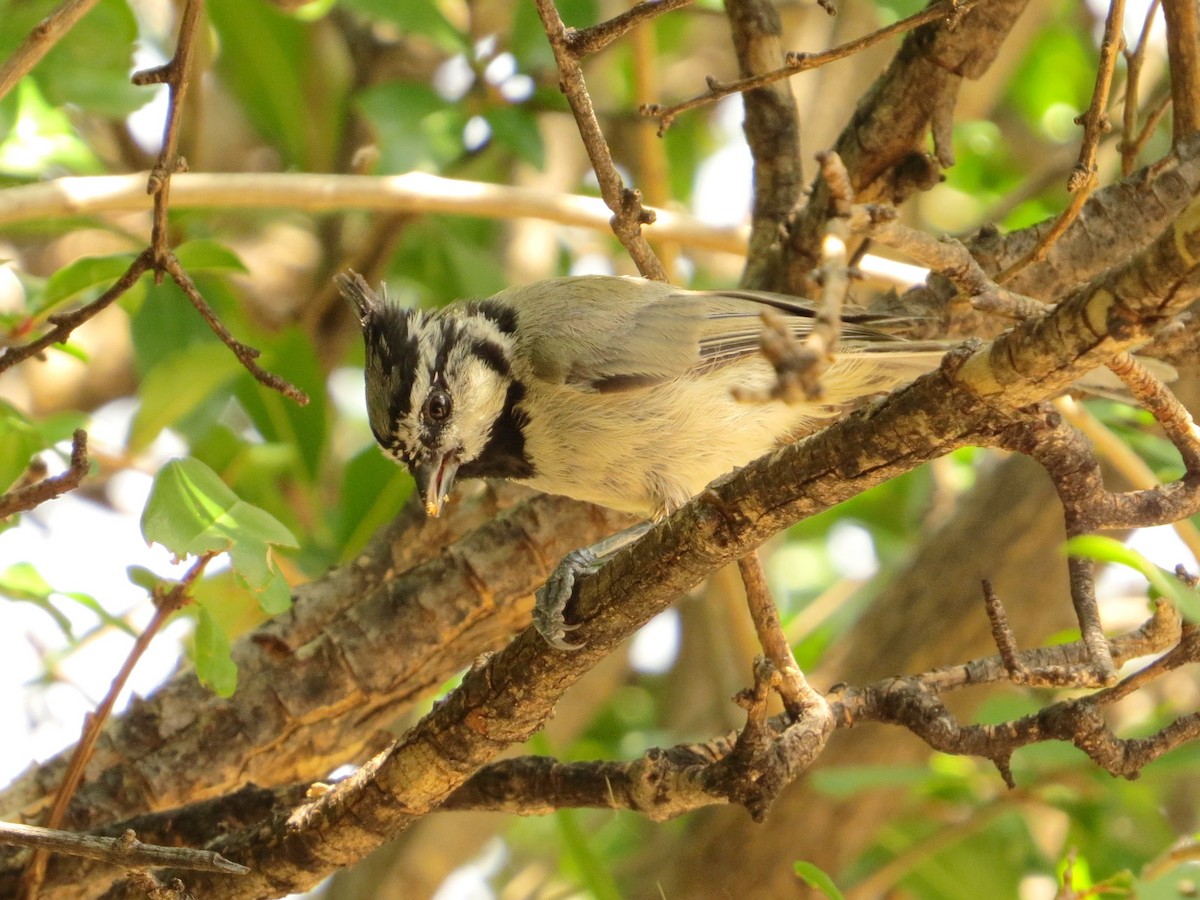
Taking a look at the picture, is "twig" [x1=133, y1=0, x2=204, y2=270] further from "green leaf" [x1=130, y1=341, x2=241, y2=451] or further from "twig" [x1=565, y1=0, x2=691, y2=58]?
"green leaf" [x1=130, y1=341, x2=241, y2=451]

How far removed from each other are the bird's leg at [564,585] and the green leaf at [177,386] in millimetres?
1096

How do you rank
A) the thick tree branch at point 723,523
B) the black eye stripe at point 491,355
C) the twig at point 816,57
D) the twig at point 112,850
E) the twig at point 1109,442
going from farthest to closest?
the black eye stripe at point 491,355 < the twig at point 1109,442 < the twig at point 816,57 < the twig at point 112,850 < the thick tree branch at point 723,523

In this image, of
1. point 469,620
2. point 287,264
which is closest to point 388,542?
point 469,620

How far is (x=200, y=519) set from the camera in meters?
1.93

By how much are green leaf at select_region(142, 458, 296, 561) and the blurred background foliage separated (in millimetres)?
427

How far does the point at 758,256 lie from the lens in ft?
10.8

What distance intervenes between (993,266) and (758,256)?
0.68 m

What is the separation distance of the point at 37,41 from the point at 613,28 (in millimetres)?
934

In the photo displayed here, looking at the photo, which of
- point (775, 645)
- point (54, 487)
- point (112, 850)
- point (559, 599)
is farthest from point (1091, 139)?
point (112, 850)

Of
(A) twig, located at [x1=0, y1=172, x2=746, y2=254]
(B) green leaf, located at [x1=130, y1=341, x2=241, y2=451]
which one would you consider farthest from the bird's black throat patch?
(B) green leaf, located at [x1=130, y1=341, x2=241, y2=451]

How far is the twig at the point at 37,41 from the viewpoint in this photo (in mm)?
1965

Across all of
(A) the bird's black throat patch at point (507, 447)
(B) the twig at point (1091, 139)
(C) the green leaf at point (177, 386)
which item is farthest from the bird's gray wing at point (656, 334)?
(B) the twig at point (1091, 139)

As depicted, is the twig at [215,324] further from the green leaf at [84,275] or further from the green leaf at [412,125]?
the green leaf at [412,125]

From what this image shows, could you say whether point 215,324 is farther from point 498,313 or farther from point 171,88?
point 498,313
